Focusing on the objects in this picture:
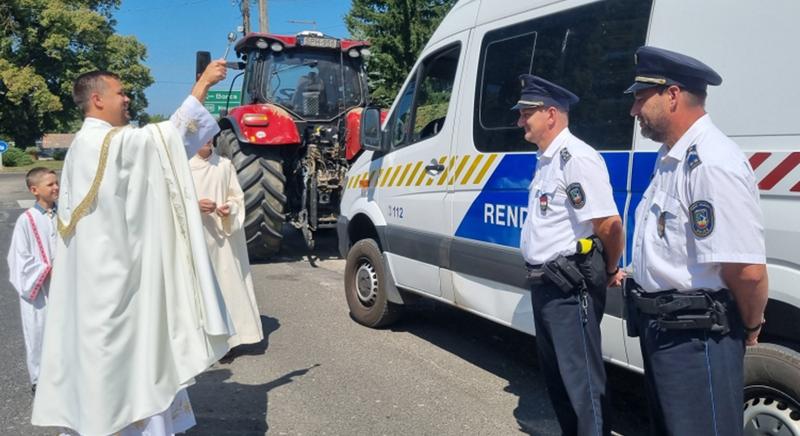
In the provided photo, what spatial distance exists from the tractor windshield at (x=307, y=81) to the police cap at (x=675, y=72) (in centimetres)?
700

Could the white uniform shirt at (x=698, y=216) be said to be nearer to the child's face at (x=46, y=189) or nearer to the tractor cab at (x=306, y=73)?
the child's face at (x=46, y=189)

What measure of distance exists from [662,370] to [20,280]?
11.6ft

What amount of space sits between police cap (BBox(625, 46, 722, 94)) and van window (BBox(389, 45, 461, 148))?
244 centimetres

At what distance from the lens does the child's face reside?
13.0 feet

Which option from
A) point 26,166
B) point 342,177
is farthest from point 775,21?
point 26,166

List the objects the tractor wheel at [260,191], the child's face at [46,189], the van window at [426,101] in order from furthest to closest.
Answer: the tractor wheel at [260,191] → the van window at [426,101] → the child's face at [46,189]

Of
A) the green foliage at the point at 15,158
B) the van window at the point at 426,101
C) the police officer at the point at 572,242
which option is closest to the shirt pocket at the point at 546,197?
the police officer at the point at 572,242

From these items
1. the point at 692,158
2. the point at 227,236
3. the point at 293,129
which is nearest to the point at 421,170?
the point at 227,236

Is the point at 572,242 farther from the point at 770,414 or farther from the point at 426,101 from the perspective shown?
the point at 426,101

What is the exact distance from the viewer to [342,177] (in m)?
8.34

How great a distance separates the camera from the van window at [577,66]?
3.19 metres

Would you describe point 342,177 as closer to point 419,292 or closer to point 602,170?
point 419,292

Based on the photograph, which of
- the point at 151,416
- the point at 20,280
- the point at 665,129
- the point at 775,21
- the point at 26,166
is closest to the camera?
the point at 665,129

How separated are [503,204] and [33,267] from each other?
110 inches
